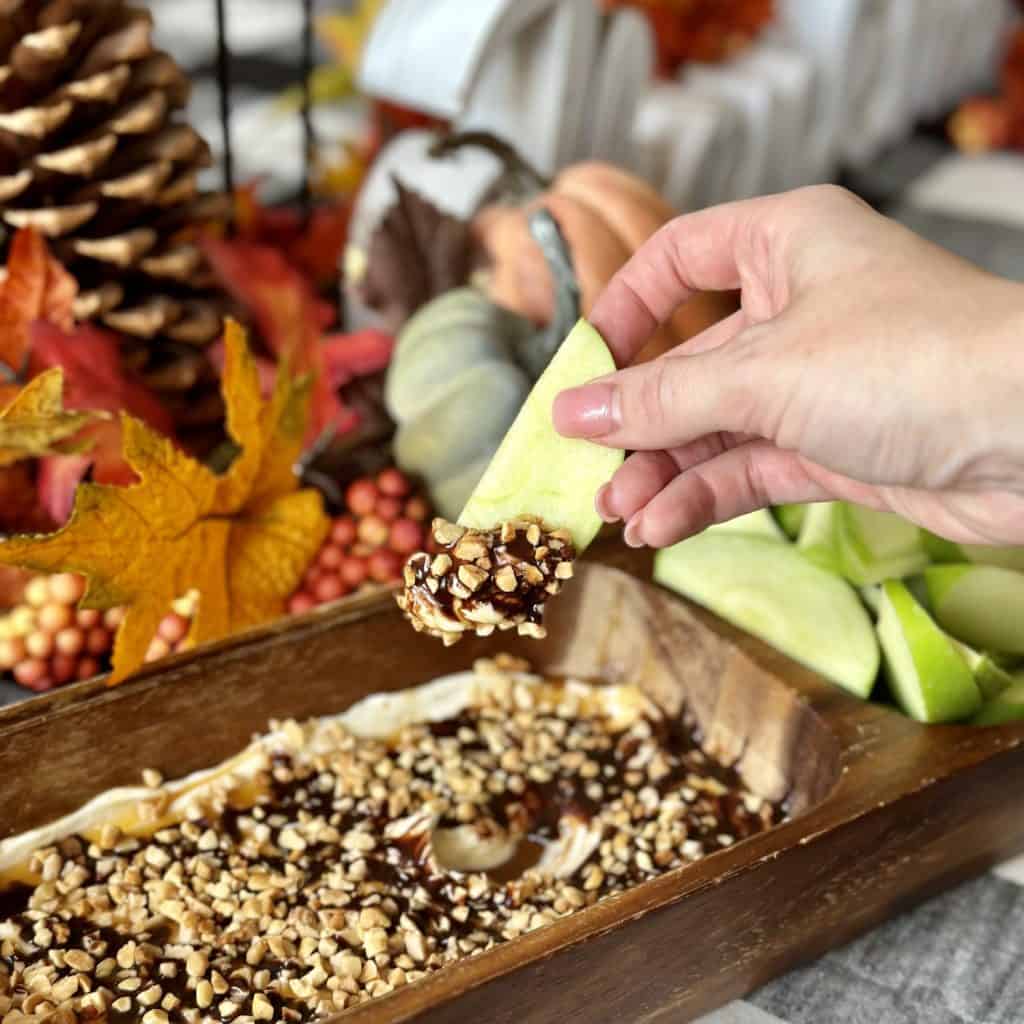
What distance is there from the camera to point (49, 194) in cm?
95

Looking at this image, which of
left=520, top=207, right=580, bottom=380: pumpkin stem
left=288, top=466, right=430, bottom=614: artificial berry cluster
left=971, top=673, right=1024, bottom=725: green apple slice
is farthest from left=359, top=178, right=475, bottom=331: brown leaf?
left=971, top=673, right=1024, bottom=725: green apple slice

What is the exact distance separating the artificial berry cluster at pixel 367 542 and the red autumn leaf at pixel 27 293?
0.24m

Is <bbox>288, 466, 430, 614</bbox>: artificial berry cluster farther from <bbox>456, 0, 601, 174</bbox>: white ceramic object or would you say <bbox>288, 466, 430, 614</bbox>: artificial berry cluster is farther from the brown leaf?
<bbox>456, 0, 601, 174</bbox>: white ceramic object

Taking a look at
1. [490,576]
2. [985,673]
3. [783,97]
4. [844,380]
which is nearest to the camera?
[844,380]

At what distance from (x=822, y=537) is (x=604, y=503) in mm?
232

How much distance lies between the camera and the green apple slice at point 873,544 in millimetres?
872

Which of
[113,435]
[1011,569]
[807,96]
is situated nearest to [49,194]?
[113,435]

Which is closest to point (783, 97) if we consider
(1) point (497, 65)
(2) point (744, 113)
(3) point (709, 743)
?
(2) point (744, 113)

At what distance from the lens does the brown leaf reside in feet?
3.83

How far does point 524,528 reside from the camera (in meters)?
0.72

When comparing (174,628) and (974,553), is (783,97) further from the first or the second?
(174,628)

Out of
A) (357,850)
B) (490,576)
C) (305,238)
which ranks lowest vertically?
(357,850)

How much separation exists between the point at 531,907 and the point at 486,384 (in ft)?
1.31

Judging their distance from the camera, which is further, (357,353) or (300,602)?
(357,353)
